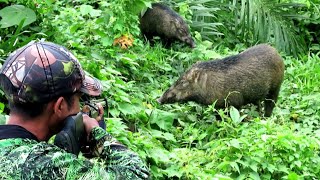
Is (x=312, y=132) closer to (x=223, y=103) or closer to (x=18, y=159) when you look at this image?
(x=223, y=103)

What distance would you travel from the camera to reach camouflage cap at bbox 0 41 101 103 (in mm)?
2426

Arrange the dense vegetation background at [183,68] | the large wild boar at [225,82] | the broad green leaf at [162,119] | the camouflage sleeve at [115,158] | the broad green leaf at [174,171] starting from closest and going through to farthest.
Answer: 1. the camouflage sleeve at [115,158]
2. the broad green leaf at [174,171]
3. the dense vegetation background at [183,68]
4. the broad green leaf at [162,119]
5. the large wild boar at [225,82]

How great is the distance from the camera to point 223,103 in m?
7.30

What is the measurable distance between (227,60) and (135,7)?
1241 mm

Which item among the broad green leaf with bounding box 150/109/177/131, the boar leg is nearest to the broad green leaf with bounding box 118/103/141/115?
the broad green leaf with bounding box 150/109/177/131

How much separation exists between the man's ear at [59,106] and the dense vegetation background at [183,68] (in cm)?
163

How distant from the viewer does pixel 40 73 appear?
2436mm

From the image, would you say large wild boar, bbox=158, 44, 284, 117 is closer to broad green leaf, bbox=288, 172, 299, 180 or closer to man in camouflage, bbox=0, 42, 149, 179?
broad green leaf, bbox=288, 172, 299, 180

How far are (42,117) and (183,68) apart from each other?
6.03 meters

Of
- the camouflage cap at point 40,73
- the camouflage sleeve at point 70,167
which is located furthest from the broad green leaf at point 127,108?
the camouflage cap at point 40,73

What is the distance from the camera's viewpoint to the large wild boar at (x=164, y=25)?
9844 mm

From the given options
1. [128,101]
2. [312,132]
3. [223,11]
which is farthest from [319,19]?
[128,101]

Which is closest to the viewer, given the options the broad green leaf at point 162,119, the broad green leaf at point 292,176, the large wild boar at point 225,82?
the broad green leaf at point 292,176

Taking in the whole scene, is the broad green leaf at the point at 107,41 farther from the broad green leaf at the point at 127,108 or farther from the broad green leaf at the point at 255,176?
the broad green leaf at the point at 255,176
